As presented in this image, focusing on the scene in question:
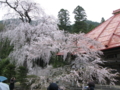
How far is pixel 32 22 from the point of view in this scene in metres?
13.5

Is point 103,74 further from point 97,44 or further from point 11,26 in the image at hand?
point 11,26

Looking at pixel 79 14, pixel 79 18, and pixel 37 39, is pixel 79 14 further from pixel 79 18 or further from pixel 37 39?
pixel 37 39

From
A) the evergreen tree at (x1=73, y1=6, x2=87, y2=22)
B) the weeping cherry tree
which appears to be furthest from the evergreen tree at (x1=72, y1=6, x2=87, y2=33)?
the weeping cherry tree

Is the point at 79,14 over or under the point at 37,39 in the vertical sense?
Answer: over

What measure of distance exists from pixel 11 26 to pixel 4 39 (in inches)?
50.6

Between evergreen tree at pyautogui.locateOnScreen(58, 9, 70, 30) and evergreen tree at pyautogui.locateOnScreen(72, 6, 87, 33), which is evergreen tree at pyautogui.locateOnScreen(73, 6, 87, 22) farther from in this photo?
evergreen tree at pyautogui.locateOnScreen(58, 9, 70, 30)

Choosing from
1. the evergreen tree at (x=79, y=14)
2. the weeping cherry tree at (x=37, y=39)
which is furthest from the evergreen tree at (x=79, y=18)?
the weeping cherry tree at (x=37, y=39)

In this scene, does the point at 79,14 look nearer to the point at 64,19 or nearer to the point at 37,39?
the point at 64,19

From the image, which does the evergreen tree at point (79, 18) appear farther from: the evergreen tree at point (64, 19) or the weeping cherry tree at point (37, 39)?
the weeping cherry tree at point (37, 39)

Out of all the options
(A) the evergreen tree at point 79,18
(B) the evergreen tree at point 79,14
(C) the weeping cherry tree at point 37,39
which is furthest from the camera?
(B) the evergreen tree at point 79,14

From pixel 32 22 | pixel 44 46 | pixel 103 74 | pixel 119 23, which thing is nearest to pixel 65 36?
pixel 44 46

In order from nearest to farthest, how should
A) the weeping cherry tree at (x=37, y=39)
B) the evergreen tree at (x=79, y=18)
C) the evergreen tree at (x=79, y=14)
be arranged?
the weeping cherry tree at (x=37, y=39) → the evergreen tree at (x=79, y=18) → the evergreen tree at (x=79, y=14)

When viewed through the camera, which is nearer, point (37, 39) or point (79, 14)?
point (37, 39)

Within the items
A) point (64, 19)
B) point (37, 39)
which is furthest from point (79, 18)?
point (37, 39)
